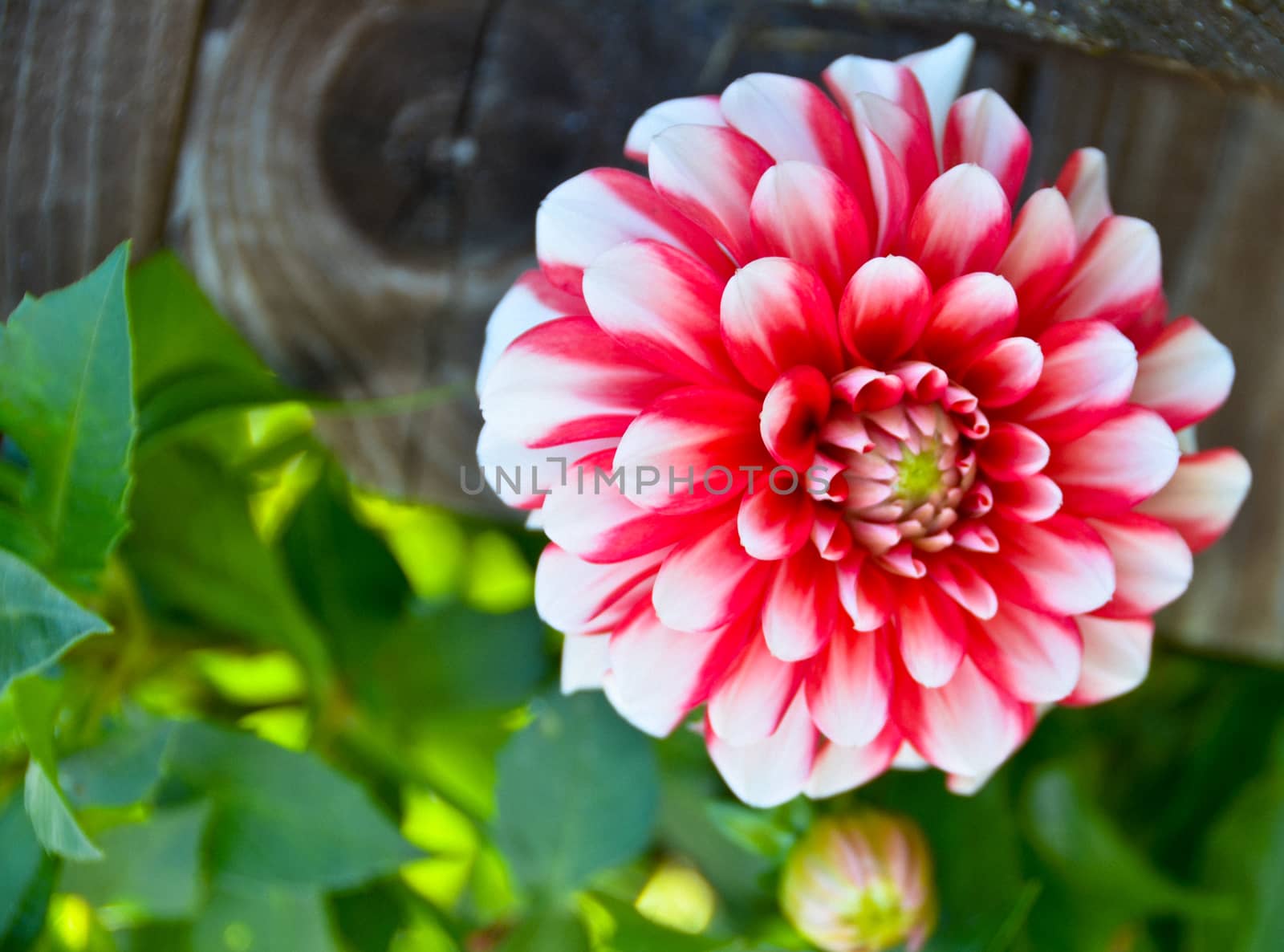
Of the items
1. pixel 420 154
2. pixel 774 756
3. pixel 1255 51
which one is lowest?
pixel 774 756

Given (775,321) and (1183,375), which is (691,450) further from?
(1183,375)

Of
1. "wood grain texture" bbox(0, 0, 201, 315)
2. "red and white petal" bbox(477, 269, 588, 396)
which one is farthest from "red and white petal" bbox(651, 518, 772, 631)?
"wood grain texture" bbox(0, 0, 201, 315)

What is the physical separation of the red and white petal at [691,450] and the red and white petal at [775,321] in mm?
16

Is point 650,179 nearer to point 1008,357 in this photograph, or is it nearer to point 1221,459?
point 1008,357

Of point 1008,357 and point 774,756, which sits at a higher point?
point 1008,357

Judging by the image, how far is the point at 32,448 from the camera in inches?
15.9

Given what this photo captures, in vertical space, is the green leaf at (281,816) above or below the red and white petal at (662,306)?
below

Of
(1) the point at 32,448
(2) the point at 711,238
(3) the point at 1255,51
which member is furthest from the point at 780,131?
(1) the point at 32,448

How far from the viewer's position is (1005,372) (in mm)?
339

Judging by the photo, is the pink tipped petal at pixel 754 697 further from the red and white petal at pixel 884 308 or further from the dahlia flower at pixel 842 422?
the red and white petal at pixel 884 308

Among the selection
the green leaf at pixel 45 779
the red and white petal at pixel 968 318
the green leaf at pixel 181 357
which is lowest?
the green leaf at pixel 45 779

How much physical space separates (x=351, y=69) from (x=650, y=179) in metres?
0.24

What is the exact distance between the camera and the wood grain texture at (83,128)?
484 mm

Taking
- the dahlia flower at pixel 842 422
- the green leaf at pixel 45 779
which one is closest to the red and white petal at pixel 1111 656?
the dahlia flower at pixel 842 422
